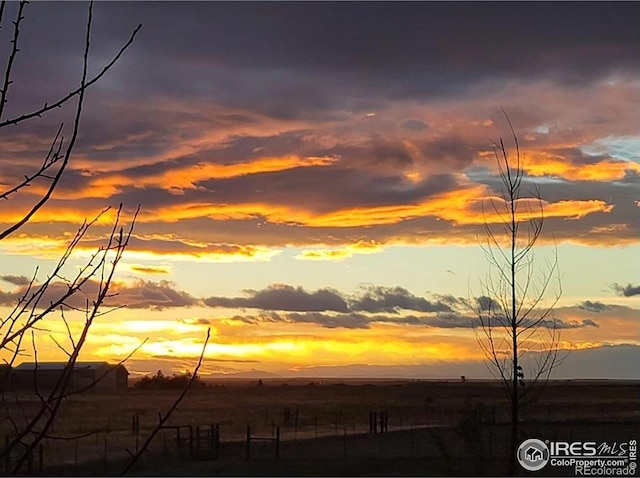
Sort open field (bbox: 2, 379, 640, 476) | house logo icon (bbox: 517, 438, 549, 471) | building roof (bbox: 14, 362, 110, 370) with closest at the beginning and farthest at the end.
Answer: building roof (bbox: 14, 362, 110, 370), house logo icon (bbox: 517, 438, 549, 471), open field (bbox: 2, 379, 640, 476)

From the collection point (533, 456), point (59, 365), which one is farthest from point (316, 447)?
point (59, 365)

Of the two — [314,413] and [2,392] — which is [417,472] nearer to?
[2,392]

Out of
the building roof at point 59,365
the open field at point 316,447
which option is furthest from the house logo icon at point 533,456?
the building roof at point 59,365

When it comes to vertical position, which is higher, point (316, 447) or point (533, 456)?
point (533, 456)

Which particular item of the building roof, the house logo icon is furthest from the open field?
the building roof

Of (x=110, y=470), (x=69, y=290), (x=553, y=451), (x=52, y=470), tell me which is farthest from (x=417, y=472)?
(x=69, y=290)

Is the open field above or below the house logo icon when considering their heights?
below

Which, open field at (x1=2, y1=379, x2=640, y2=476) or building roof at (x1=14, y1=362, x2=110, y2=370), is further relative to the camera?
open field at (x1=2, y1=379, x2=640, y2=476)

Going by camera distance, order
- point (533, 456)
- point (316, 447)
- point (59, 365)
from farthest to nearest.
Answer: 1. point (59, 365)
2. point (316, 447)
3. point (533, 456)

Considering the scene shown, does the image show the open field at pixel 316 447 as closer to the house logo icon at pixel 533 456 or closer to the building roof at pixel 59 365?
the house logo icon at pixel 533 456

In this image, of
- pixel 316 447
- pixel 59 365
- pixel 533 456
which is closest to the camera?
pixel 533 456

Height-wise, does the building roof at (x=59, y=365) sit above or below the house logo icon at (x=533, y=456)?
above

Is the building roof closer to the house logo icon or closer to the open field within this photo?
the open field

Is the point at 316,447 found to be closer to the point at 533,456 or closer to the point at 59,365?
the point at 533,456
